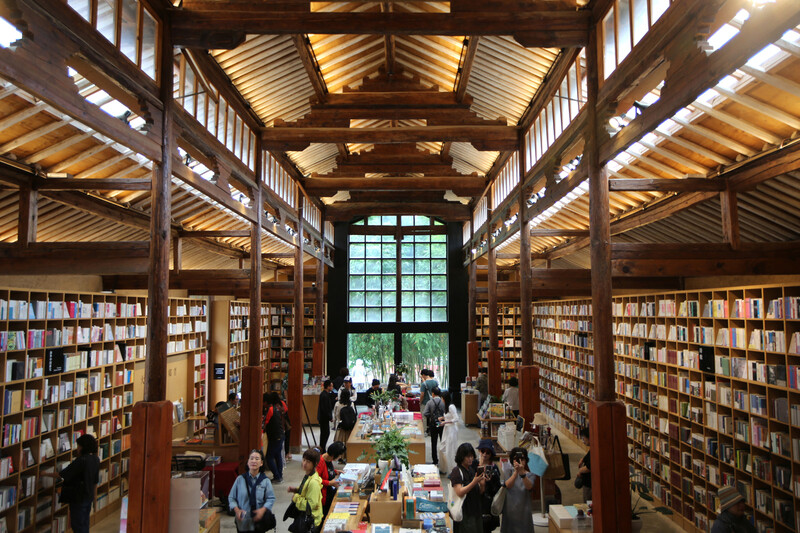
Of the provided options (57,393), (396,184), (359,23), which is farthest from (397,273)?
(359,23)

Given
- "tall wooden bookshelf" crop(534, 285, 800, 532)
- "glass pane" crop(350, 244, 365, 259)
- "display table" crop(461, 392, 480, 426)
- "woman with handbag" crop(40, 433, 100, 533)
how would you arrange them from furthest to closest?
"glass pane" crop(350, 244, 365, 259)
"display table" crop(461, 392, 480, 426)
"woman with handbag" crop(40, 433, 100, 533)
"tall wooden bookshelf" crop(534, 285, 800, 532)

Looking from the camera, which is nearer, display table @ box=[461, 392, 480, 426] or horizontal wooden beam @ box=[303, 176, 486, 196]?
horizontal wooden beam @ box=[303, 176, 486, 196]

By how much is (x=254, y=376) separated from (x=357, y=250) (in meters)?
11.7

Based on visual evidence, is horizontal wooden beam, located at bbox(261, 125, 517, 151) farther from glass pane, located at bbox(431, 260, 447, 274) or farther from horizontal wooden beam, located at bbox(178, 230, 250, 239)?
glass pane, located at bbox(431, 260, 447, 274)

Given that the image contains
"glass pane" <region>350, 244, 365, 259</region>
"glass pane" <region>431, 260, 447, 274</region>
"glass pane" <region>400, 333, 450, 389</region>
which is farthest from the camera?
"glass pane" <region>350, 244, 365, 259</region>

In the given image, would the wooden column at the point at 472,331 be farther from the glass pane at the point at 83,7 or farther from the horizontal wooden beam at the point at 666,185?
the glass pane at the point at 83,7

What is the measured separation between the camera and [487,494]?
5363 millimetres

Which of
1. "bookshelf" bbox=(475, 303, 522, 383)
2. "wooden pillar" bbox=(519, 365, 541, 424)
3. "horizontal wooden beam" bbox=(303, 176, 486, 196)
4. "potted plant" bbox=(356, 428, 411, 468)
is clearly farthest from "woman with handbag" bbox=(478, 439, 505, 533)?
"bookshelf" bbox=(475, 303, 522, 383)

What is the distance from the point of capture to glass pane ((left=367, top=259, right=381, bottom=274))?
2025cm

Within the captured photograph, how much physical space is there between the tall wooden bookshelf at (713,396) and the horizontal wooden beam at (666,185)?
142 cm

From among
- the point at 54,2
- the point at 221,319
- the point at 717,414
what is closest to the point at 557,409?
the point at 717,414

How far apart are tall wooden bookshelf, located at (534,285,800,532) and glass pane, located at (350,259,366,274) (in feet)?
37.9

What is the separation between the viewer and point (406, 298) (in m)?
20.0

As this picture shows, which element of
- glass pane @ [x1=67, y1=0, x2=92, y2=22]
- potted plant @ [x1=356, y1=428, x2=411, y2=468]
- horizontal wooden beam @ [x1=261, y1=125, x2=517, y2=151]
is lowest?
potted plant @ [x1=356, y1=428, x2=411, y2=468]
